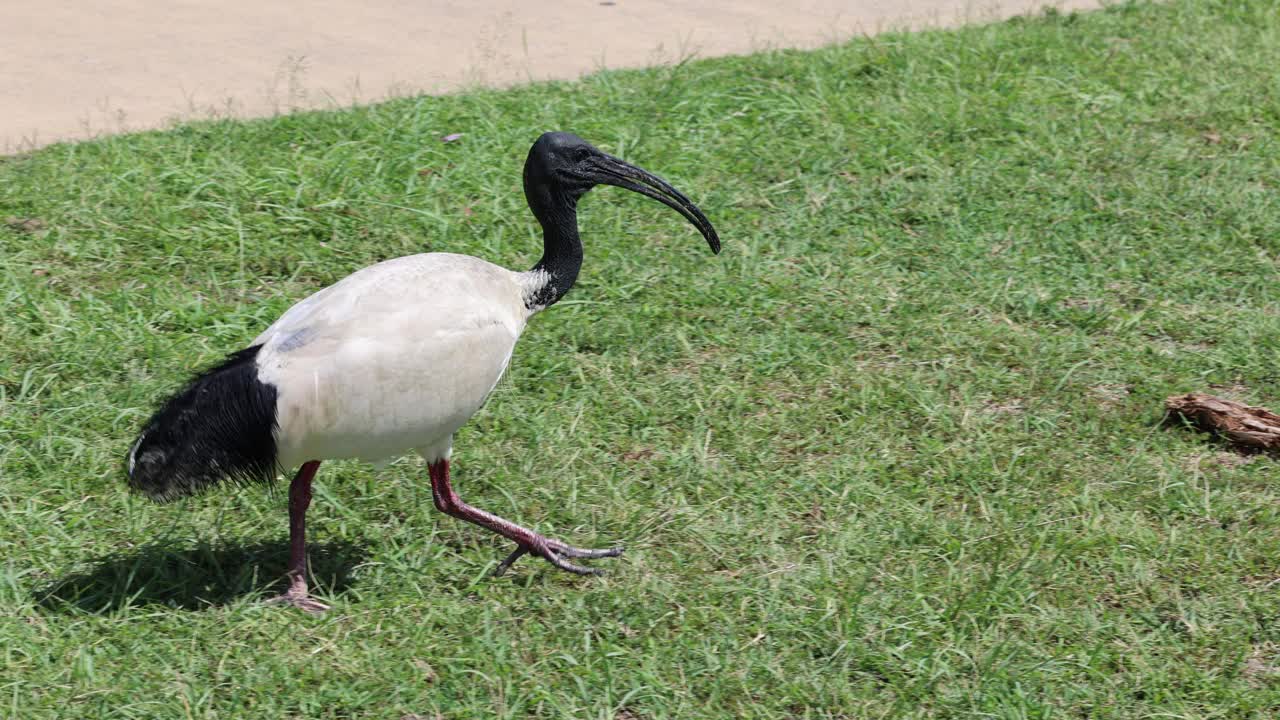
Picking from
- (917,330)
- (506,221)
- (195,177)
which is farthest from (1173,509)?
(195,177)

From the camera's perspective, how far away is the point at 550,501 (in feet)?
15.1

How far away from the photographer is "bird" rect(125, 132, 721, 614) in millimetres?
3762

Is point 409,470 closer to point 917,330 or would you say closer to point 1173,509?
point 917,330

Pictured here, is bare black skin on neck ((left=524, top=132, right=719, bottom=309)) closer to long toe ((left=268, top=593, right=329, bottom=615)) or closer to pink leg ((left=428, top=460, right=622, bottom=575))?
pink leg ((left=428, top=460, right=622, bottom=575))

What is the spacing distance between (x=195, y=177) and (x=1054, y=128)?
4.05 meters

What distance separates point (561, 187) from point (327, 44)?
3871 millimetres

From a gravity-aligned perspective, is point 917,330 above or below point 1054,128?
below

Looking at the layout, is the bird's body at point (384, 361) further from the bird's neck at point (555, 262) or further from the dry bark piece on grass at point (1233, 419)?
the dry bark piece on grass at point (1233, 419)

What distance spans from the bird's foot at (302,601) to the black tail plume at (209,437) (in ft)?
Answer: 1.28

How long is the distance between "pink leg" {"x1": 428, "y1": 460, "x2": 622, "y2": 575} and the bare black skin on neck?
0.60 metres

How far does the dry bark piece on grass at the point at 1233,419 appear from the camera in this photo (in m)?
4.82

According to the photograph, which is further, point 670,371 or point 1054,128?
point 1054,128

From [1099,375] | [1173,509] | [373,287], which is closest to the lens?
[373,287]

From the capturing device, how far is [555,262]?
14.4 ft
